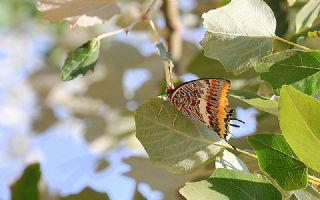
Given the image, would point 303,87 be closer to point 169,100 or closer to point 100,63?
point 169,100

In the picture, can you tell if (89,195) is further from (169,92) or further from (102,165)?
(102,165)

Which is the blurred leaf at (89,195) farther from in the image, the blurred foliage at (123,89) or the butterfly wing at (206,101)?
the butterfly wing at (206,101)

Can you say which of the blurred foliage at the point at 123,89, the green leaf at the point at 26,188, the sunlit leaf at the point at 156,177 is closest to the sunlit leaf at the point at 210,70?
the blurred foliage at the point at 123,89

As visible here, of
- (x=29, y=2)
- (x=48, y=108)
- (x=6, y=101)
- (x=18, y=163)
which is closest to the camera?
(x=48, y=108)

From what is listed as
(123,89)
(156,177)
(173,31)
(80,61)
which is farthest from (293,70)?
(123,89)

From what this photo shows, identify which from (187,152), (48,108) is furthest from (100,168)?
(187,152)

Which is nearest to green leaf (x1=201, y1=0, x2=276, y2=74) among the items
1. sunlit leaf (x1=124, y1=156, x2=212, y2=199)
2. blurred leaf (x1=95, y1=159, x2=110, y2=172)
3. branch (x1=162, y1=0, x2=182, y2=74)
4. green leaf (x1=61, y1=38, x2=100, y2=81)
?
green leaf (x1=61, y1=38, x2=100, y2=81)

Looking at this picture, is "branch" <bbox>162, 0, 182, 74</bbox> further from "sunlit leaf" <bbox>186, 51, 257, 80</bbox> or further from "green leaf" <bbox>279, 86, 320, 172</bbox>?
"green leaf" <bbox>279, 86, 320, 172</bbox>

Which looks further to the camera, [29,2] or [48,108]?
[29,2]
